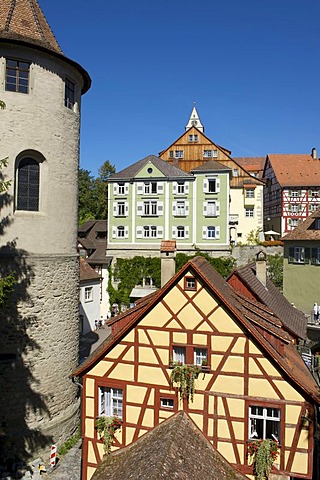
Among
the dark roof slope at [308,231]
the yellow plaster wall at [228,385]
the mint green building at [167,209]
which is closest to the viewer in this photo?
the yellow plaster wall at [228,385]

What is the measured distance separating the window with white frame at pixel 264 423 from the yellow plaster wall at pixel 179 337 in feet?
7.45

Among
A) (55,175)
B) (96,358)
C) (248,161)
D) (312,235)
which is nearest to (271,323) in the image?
(96,358)

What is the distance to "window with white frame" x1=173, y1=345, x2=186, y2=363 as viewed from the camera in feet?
32.9

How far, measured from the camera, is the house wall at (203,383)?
907 centimetres

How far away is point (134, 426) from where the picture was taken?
10117mm

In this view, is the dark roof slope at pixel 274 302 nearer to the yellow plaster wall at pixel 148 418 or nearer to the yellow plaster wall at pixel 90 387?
the yellow plaster wall at pixel 148 418

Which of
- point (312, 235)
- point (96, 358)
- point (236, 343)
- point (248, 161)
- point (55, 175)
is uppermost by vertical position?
point (248, 161)

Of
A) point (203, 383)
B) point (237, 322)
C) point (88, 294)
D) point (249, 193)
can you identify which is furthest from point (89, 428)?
point (249, 193)

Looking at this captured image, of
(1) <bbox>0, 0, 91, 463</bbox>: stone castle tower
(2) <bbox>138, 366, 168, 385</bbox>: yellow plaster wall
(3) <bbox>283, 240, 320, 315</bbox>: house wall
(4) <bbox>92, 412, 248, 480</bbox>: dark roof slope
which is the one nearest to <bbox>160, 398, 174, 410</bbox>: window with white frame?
(4) <bbox>92, 412, 248, 480</bbox>: dark roof slope

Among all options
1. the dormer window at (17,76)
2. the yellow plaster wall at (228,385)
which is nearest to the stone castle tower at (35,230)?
the dormer window at (17,76)

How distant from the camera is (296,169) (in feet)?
151

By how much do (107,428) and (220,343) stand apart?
3751 mm

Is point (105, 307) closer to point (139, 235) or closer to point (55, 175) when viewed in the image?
point (139, 235)

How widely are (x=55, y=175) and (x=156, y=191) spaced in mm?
19966
